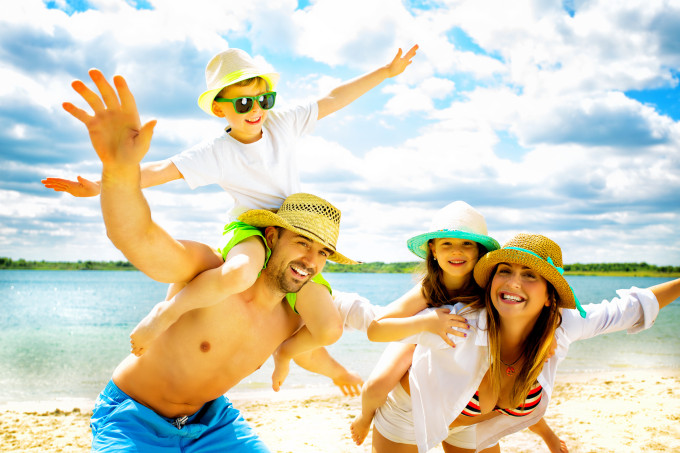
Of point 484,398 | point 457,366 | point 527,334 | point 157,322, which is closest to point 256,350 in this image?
point 157,322

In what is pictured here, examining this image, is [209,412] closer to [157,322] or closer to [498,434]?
[157,322]

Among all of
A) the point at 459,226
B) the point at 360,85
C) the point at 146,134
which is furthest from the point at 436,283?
the point at 146,134

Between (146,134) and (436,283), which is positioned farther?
(436,283)

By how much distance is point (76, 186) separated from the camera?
→ 9.87ft

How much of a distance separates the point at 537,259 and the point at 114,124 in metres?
2.62

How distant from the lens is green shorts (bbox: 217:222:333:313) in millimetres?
3215

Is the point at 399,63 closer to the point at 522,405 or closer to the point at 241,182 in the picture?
the point at 241,182

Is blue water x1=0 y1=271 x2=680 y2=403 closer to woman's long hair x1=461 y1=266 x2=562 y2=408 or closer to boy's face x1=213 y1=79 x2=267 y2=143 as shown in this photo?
woman's long hair x1=461 y1=266 x2=562 y2=408

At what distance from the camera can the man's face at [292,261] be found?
327 centimetres

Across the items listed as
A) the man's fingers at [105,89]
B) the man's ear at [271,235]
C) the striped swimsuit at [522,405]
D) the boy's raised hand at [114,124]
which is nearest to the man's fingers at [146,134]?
the boy's raised hand at [114,124]

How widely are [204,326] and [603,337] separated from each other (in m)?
17.4

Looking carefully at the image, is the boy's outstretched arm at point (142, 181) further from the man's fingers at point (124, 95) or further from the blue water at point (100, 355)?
the blue water at point (100, 355)

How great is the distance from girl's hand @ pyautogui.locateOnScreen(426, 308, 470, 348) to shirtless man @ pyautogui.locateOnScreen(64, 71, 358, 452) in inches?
31.7

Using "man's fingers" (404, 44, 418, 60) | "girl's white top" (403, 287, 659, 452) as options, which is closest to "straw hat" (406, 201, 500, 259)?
"girl's white top" (403, 287, 659, 452)
